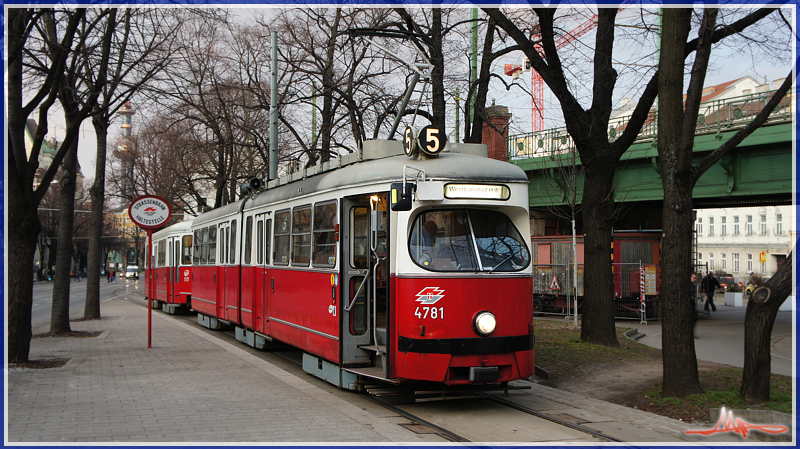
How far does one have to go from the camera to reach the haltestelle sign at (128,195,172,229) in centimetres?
1379

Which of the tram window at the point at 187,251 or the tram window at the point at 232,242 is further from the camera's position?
the tram window at the point at 187,251

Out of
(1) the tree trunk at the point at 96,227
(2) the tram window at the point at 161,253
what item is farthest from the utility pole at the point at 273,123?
(2) the tram window at the point at 161,253

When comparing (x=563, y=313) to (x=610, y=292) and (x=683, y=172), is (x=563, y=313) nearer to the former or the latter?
(x=610, y=292)

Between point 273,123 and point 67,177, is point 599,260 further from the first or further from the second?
point 67,177

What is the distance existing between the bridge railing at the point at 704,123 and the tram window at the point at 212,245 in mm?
10063

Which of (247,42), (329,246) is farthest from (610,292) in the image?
(247,42)

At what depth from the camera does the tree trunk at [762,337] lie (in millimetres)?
8570

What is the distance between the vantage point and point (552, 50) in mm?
13406

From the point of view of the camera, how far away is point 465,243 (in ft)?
28.2

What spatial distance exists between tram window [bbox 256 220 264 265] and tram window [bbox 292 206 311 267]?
205 centimetres

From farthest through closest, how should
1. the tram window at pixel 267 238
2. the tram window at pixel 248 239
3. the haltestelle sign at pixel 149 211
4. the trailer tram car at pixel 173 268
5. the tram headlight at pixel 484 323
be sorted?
the trailer tram car at pixel 173 268
the tram window at pixel 248 239
the haltestelle sign at pixel 149 211
the tram window at pixel 267 238
the tram headlight at pixel 484 323

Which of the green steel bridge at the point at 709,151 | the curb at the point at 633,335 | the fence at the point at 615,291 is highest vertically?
the green steel bridge at the point at 709,151

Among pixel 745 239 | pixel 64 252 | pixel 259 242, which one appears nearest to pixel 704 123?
pixel 259 242

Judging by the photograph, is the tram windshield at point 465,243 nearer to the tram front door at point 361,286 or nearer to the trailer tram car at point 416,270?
the trailer tram car at point 416,270
